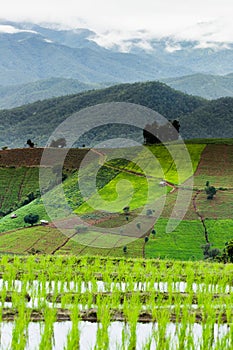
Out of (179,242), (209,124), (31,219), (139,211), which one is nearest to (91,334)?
(179,242)

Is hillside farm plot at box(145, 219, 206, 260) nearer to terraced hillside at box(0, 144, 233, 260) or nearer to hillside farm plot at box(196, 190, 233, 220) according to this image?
terraced hillside at box(0, 144, 233, 260)

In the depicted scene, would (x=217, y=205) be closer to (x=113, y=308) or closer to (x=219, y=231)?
(x=219, y=231)

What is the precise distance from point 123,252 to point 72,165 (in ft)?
141

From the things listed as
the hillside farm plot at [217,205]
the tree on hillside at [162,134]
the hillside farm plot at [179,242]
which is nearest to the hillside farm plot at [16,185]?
the tree on hillside at [162,134]

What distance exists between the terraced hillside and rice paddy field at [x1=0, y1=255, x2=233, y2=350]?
43.3 m

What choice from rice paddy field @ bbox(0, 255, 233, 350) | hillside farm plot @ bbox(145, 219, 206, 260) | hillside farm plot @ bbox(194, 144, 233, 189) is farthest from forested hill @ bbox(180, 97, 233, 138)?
rice paddy field @ bbox(0, 255, 233, 350)

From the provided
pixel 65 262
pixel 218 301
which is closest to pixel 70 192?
pixel 65 262

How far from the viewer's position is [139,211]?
72500mm

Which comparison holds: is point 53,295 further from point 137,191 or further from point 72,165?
point 72,165

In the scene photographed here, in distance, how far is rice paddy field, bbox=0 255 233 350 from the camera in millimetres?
7875

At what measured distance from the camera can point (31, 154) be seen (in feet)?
354

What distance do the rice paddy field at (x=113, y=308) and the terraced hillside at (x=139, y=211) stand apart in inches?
1705

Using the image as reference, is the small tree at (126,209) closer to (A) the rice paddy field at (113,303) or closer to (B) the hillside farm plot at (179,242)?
(B) the hillside farm plot at (179,242)

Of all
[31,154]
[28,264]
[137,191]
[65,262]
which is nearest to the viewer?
[28,264]
